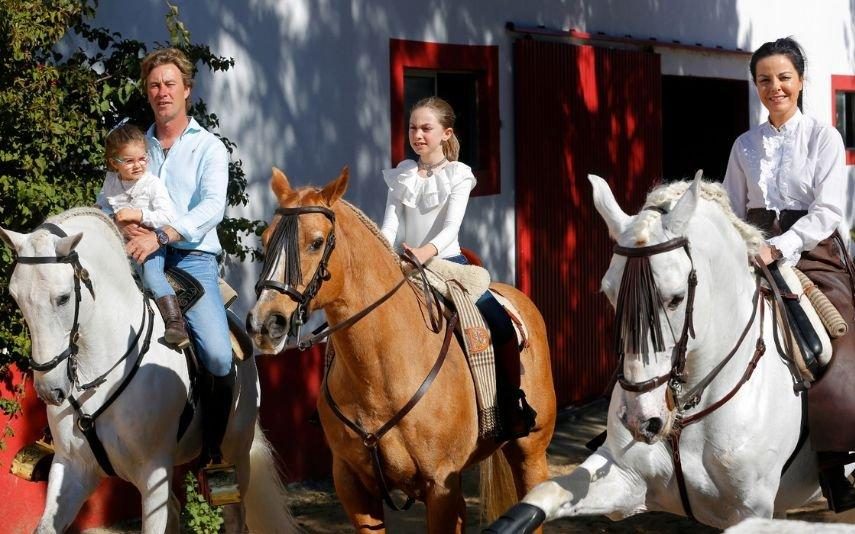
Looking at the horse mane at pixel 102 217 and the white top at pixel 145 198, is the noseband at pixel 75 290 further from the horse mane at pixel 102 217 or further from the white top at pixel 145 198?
the white top at pixel 145 198

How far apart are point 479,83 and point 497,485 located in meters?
4.40

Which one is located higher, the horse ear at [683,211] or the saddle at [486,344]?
the horse ear at [683,211]

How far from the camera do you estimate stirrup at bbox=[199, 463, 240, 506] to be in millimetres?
5684

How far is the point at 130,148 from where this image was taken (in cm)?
520

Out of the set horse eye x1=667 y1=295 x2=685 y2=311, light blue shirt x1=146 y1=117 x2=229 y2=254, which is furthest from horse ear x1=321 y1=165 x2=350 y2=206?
horse eye x1=667 y1=295 x2=685 y2=311

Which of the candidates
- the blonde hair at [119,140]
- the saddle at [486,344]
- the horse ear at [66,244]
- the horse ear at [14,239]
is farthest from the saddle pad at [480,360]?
the horse ear at [14,239]

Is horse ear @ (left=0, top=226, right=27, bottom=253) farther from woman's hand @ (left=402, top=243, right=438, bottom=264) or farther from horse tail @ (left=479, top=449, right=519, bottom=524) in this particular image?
horse tail @ (left=479, top=449, right=519, bottom=524)

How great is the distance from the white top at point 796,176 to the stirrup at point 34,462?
3.36 meters

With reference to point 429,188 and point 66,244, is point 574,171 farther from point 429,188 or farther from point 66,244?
point 66,244

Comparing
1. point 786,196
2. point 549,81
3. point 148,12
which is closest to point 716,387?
point 786,196

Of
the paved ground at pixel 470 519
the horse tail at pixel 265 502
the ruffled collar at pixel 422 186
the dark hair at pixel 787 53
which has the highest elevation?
the dark hair at pixel 787 53

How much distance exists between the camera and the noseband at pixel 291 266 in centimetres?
444

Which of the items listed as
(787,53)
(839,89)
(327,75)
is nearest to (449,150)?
(787,53)

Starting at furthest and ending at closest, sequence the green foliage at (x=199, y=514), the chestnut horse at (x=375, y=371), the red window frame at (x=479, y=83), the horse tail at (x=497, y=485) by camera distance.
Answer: the red window frame at (x=479, y=83)
the horse tail at (x=497, y=485)
the green foliage at (x=199, y=514)
the chestnut horse at (x=375, y=371)
